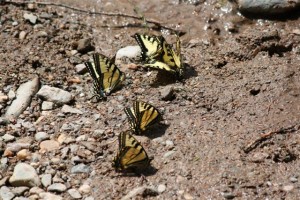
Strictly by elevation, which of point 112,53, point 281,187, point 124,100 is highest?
point 112,53

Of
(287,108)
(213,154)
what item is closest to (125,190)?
(213,154)

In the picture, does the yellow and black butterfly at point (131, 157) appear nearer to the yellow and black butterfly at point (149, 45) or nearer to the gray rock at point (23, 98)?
the gray rock at point (23, 98)

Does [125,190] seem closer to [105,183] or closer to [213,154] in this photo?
[105,183]

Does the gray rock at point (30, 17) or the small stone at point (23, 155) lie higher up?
the gray rock at point (30, 17)

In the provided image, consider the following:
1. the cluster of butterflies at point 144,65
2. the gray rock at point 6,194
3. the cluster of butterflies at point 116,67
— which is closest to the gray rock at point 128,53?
the cluster of butterflies at point 144,65

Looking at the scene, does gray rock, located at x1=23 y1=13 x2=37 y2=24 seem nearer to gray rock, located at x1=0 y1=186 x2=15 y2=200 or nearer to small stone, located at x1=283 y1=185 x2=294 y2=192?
gray rock, located at x1=0 y1=186 x2=15 y2=200

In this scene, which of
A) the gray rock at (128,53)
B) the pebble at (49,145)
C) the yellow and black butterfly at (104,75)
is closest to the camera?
the pebble at (49,145)
